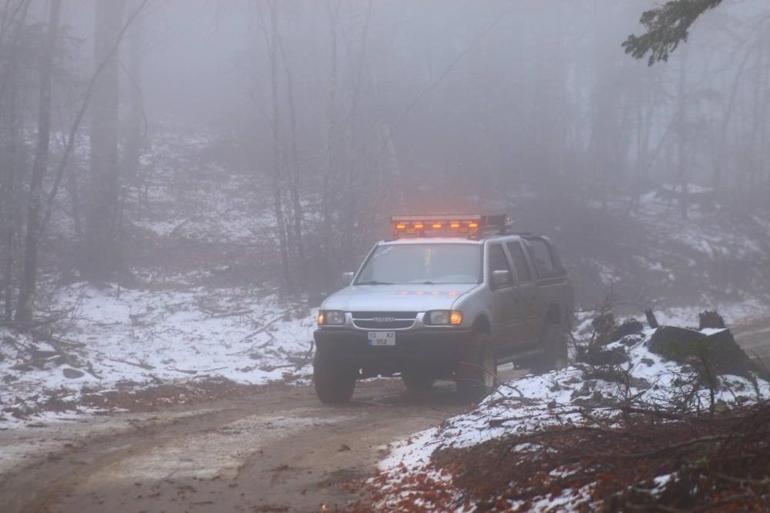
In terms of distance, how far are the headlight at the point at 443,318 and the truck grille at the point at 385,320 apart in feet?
0.57

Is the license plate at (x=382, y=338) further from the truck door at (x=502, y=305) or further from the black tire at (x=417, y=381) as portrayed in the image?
the truck door at (x=502, y=305)

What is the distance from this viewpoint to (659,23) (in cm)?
790

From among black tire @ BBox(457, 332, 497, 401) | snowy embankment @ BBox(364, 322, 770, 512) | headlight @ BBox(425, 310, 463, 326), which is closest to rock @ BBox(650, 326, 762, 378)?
snowy embankment @ BBox(364, 322, 770, 512)

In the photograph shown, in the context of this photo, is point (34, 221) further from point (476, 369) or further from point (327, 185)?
point (476, 369)

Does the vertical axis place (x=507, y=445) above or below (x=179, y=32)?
below

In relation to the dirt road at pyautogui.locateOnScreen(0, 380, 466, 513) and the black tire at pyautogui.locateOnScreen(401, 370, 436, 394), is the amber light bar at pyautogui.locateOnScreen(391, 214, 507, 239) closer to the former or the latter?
the black tire at pyautogui.locateOnScreen(401, 370, 436, 394)

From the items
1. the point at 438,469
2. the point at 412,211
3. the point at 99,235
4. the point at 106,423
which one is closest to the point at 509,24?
the point at 412,211

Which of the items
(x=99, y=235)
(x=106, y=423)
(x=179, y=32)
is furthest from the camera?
(x=179, y=32)

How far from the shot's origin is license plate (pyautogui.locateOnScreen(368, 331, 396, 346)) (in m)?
11.5

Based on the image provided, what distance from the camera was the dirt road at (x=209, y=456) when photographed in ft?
24.1

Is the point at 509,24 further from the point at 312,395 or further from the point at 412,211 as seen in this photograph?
the point at 312,395

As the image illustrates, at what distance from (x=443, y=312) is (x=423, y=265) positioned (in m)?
1.49

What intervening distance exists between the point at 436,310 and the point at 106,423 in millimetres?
3812

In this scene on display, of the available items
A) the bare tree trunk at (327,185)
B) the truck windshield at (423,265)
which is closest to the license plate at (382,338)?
the truck windshield at (423,265)
